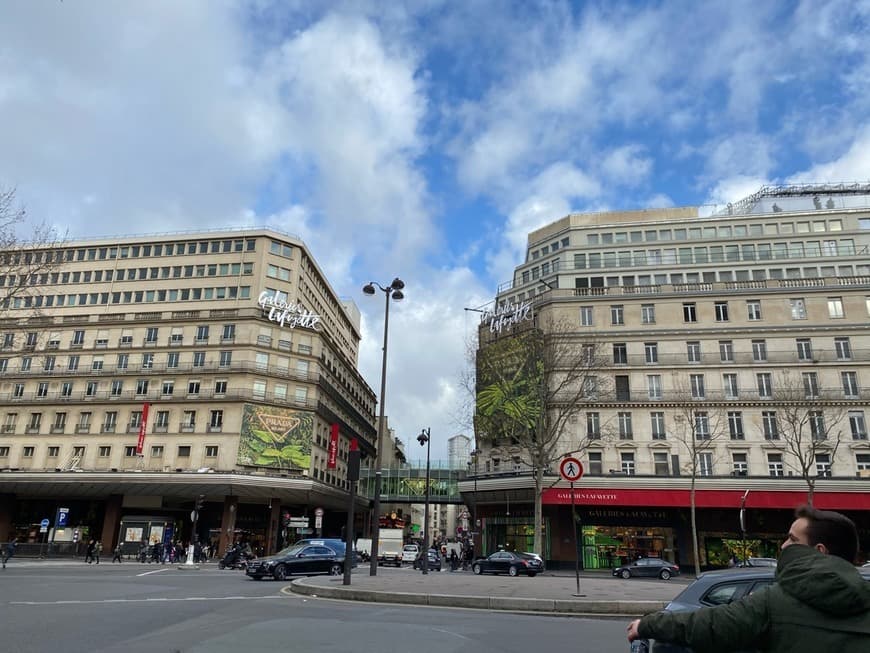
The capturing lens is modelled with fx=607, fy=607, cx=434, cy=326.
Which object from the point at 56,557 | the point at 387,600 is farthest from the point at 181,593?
the point at 56,557

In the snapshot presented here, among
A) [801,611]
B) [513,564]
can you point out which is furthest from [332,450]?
[801,611]

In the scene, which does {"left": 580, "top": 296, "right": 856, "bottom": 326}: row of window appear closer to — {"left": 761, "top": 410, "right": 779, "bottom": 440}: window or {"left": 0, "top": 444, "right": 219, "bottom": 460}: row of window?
{"left": 761, "top": 410, "right": 779, "bottom": 440}: window

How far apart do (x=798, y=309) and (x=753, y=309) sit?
2.85 meters

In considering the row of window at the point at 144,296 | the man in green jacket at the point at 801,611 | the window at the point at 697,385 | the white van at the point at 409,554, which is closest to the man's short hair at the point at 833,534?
the man in green jacket at the point at 801,611

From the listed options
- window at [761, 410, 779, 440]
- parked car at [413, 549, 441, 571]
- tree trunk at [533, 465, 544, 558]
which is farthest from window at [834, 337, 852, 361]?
parked car at [413, 549, 441, 571]

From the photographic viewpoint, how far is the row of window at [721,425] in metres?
37.7

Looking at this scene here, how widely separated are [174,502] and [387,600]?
1757 inches

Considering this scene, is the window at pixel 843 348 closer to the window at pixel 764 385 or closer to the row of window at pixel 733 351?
the row of window at pixel 733 351

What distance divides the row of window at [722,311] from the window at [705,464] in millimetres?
9350

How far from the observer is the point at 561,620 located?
11.5m

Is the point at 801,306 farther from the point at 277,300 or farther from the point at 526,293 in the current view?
the point at 277,300

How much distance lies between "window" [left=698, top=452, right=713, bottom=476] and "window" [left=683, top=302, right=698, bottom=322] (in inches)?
374

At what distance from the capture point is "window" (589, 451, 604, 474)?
4009cm

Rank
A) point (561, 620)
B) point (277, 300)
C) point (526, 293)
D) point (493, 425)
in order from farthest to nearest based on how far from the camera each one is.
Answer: point (526, 293) < point (277, 300) < point (493, 425) < point (561, 620)
